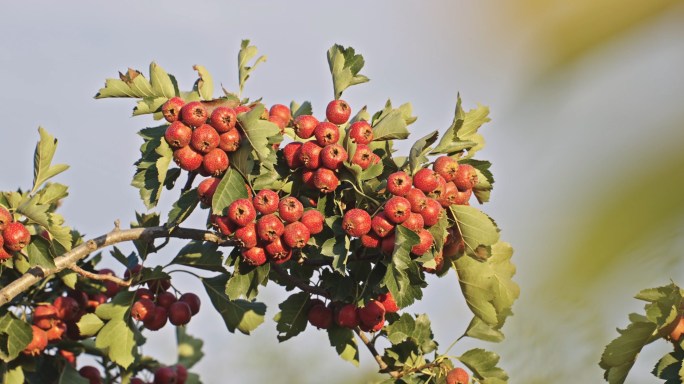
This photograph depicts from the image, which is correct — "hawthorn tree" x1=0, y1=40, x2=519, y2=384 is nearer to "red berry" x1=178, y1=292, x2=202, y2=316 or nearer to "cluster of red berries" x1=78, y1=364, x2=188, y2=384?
"red berry" x1=178, y1=292, x2=202, y2=316

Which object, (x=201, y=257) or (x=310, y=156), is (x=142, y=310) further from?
(x=310, y=156)

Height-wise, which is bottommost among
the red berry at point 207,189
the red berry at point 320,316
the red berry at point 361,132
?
the red berry at point 320,316

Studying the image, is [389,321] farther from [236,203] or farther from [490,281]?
[236,203]

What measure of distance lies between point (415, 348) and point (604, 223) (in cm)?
137

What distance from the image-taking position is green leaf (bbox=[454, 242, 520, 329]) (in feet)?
10.1

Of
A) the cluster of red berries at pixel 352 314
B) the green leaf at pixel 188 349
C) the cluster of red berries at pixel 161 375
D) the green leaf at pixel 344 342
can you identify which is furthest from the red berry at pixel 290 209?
the green leaf at pixel 188 349

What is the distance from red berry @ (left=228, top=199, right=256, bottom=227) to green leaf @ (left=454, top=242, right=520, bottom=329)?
935 mm

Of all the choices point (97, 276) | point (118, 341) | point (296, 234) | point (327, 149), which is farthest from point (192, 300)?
point (327, 149)

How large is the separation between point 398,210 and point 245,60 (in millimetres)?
1130

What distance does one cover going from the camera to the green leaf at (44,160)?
11.6ft

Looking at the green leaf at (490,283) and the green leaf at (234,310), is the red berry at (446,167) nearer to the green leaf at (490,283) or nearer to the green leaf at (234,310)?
the green leaf at (490,283)

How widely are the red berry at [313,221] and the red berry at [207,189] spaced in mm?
371

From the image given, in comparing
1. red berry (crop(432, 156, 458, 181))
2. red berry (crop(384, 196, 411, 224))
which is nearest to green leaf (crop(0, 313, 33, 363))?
red berry (crop(384, 196, 411, 224))

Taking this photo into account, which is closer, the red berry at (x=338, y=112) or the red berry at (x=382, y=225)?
the red berry at (x=382, y=225)
